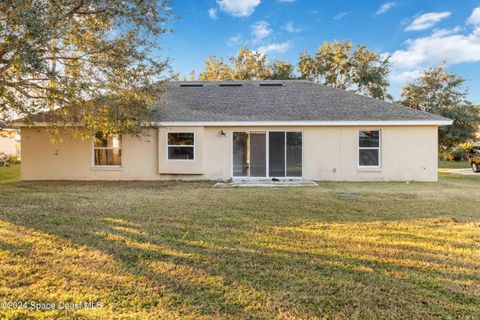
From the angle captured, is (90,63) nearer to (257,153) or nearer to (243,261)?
(257,153)

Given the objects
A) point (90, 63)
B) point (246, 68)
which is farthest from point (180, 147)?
point (246, 68)

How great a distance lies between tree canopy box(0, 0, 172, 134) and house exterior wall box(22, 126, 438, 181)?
321 centimetres

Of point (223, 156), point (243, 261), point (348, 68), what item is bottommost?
point (243, 261)

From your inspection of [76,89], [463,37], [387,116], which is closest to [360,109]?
[387,116]

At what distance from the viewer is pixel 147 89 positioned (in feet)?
33.3

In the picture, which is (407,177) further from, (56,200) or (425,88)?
(425,88)

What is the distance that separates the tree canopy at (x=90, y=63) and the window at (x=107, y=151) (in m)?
3.26

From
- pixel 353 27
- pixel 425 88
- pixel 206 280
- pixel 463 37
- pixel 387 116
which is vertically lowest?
pixel 206 280

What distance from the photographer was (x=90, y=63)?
923 cm

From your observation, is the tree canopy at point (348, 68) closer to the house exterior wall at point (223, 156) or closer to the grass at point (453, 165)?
the grass at point (453, 165)

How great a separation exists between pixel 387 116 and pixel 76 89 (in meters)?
11.9

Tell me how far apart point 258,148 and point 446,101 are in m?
21.3

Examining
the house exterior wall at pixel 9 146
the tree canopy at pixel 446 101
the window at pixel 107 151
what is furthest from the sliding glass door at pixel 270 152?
the house exterior wall at pixel 9 146

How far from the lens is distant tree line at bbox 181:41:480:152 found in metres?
26.1
